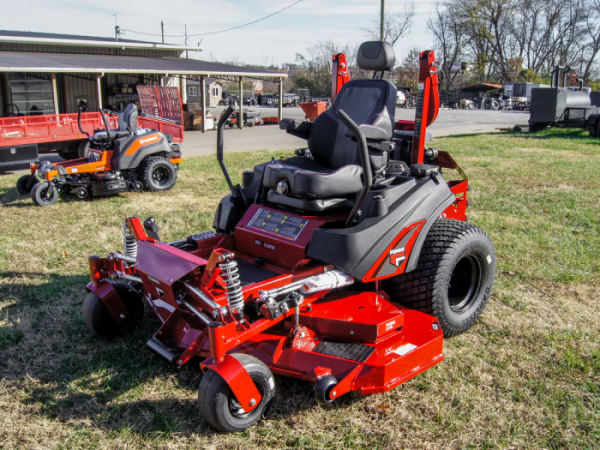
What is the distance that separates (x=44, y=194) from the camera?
24.6ft

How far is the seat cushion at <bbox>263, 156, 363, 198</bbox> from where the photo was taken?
3488 mm

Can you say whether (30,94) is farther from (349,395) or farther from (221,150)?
(349,395)

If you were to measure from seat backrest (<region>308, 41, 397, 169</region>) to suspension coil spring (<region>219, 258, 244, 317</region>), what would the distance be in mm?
1586

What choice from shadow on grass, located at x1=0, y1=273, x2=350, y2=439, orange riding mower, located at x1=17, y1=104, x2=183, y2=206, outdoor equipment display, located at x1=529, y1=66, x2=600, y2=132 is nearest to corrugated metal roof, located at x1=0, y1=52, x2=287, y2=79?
orange riding mower, located at x1=17, y1=104, x2=183, y2=206

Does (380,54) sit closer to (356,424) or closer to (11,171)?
(356,424)

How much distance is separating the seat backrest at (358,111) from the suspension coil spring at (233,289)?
1.59m

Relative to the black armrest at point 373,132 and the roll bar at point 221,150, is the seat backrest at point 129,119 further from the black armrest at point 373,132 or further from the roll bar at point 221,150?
the black armrest at point 373,132

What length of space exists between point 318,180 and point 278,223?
45 centimetres

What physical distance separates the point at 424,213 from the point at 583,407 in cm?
146

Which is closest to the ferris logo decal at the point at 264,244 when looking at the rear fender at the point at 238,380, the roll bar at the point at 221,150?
the roll bar at the point at 221,150

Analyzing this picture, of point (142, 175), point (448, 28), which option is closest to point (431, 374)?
point (142, 175)

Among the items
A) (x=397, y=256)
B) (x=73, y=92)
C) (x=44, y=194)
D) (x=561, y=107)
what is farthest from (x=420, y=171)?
(x=73, y=92)

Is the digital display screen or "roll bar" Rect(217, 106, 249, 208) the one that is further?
"roll bar" Rect(217, 106, 249, 208)

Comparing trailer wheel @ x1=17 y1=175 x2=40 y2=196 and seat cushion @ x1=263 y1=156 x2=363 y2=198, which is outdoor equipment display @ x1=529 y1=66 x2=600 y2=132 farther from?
seat cushion @ x1=263 y1=156 x2=363 y2=198
